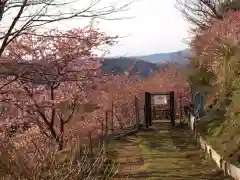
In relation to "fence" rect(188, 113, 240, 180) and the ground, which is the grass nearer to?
"fence" rect(188, 113, 240, 180)

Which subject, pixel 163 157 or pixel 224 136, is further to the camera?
pixel 163 157

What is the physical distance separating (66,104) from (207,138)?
6105 millimetres

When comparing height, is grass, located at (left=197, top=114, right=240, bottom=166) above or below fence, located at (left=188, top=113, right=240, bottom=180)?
above

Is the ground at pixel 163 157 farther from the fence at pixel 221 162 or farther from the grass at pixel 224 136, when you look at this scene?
the grass at pixel 224 136

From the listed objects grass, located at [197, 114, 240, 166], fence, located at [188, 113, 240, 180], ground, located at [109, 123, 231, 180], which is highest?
grass, located at [197, 114, 240, 166]

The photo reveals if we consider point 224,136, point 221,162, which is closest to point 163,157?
point 224,136

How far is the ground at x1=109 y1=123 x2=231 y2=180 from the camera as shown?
1024 cm

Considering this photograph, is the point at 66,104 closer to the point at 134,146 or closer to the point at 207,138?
the point at 134,146

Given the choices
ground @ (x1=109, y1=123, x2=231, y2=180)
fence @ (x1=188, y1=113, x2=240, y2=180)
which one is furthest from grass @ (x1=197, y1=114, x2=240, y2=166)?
ground @ (x1=109, y1=123, x2=231, y2=180)

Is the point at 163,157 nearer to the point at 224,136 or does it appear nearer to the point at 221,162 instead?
the point at 224,136

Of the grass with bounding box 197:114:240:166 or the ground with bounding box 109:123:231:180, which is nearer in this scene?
the grass with bounding box 197:114:240:166

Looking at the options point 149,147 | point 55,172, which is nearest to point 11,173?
point 55,172

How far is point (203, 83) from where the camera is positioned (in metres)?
19.0

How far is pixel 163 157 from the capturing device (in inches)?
494
